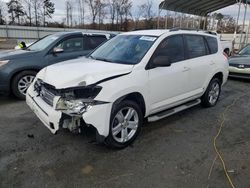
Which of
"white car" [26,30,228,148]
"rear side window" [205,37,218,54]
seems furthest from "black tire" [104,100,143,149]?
"rear side window" [205,37,218,54]

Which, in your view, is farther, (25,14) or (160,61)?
(25,14)

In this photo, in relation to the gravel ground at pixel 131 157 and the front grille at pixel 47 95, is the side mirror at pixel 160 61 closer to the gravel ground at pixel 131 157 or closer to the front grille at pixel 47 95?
the gravel ground at pixel 131 157

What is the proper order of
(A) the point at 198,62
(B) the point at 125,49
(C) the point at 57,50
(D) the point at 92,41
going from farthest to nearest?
1. (D) the point at 92,41
2. (C) the point at 57,50
3. (A) the point at 198,62
4. (B) the point at 125,49

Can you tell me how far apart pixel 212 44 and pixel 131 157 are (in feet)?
11.6

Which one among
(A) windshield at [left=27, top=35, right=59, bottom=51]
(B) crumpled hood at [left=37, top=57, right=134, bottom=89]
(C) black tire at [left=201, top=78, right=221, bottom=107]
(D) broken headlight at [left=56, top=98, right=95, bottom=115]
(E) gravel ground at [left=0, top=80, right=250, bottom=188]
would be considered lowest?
(E) gravel ground at [left=0, top=80, right=250, bottom=188]

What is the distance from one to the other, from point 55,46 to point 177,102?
370 centimetres

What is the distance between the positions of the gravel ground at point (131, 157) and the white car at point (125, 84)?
1.13ft

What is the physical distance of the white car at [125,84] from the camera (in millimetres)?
3166

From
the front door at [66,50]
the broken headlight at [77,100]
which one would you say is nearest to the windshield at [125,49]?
the broken headlight at [77,100]

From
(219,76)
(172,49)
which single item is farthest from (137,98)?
(219,76)

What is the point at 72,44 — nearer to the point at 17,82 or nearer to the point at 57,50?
the point at 57,50

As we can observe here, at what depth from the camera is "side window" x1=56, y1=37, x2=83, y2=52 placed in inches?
259

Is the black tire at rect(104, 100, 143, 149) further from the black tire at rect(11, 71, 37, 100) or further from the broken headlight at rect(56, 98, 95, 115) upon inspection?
the black tire at rect(11, 71, 37, 100)

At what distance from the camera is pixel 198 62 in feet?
16.0
